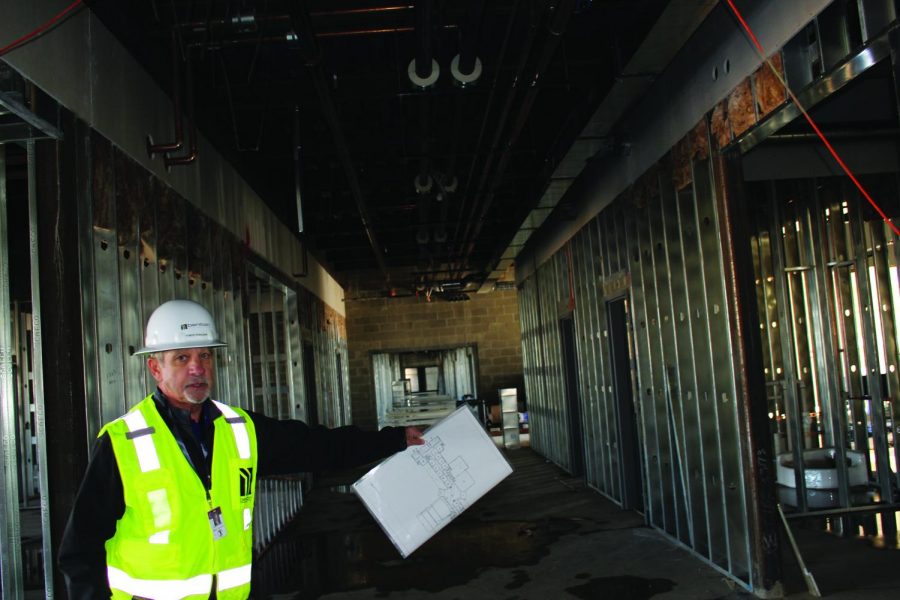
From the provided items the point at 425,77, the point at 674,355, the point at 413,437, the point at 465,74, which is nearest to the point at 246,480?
the point at 413,437

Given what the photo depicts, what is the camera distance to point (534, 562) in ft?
21.7

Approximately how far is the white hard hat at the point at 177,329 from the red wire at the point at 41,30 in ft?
4.27

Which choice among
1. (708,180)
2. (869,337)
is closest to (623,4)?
(708,180)

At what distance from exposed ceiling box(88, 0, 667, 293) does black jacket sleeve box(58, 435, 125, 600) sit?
265 centimetres

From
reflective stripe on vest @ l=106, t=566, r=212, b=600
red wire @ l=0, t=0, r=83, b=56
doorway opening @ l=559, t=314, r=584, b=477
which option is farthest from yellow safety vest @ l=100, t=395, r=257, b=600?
doorway opening @ l=559, t=314, r=584, b=477

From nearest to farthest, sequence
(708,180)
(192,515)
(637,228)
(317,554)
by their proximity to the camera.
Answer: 1. (192,515)
2. (708,180)
3. (637,228)
4. (317,554)

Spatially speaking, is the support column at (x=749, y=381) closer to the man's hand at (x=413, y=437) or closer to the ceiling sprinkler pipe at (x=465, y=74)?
the ceiling sprinkler pipe at (x=465, y=74)

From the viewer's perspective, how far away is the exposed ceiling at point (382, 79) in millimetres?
5059

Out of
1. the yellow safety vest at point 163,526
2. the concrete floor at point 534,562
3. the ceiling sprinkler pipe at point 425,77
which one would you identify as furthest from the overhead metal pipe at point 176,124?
the concrete floor at point 534,562

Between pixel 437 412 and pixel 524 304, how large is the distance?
113 inches

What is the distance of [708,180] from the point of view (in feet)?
17.9

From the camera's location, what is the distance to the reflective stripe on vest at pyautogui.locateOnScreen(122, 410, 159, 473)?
2.48 meters

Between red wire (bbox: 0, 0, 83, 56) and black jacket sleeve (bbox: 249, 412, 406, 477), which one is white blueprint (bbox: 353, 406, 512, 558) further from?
red wire (bbox: 0, 0, 83, 56)

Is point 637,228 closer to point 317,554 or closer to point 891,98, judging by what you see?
point 891,98
